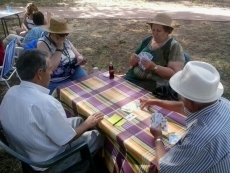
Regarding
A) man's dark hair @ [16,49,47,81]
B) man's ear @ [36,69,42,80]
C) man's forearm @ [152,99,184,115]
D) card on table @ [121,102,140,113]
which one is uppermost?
man's dark hair @ [16,49,47,81]

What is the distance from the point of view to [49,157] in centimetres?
198

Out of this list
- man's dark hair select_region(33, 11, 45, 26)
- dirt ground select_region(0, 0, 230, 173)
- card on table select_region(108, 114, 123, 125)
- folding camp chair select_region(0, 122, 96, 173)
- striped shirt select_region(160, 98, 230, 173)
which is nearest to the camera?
striped shirt select_region(160, 98, 230, 173)

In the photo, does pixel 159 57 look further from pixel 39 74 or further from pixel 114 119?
pixel 39 74

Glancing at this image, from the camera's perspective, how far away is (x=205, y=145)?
1395 mm

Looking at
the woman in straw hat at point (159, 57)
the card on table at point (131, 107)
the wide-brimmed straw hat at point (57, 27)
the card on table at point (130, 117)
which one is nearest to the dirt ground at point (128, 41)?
the woman in straw hat at point (159, 57)

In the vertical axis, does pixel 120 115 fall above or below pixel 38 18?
below

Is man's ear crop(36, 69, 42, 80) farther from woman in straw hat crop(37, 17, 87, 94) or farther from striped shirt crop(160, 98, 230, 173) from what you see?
striped shirt crop(160, 98, 230, 173)

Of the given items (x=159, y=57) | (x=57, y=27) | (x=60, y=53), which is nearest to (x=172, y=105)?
(x=159, y=57)

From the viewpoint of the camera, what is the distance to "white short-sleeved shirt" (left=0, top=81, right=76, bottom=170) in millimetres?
1842

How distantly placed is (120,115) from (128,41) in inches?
174

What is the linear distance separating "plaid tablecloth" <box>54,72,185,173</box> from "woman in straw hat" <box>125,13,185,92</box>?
1.23ft

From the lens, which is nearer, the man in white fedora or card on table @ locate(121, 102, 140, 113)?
the man in white fedora

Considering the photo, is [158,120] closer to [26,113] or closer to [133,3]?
[26,113]

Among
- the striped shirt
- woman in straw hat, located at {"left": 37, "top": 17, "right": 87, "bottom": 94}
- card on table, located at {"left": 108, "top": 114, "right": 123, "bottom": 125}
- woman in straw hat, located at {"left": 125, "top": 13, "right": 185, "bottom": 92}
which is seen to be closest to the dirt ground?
woman in straw hat, located at {"left": 37, "top": 17, "right": 87, "bottom": 94}
